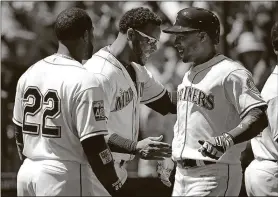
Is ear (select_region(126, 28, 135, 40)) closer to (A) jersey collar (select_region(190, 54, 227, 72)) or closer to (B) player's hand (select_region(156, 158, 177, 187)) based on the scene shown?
(A) jersey collar (select_region(190, 54, 227, 72))

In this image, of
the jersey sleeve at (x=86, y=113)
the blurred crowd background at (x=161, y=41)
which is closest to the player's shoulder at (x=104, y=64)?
the jersey sleeve at (x=86, y=113)

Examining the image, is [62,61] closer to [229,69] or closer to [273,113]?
[229,69]

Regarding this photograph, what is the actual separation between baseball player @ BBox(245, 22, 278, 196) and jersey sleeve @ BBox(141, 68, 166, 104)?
1.00 metres

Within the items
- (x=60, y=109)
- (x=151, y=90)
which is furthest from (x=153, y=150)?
(x=151, y=90)

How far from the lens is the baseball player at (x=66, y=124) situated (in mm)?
4281

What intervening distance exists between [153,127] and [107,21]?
1323mm

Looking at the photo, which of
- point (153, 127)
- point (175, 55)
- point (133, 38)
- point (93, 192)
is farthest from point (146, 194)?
point (93, 192)

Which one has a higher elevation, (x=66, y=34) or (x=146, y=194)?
(x=66, y=34)

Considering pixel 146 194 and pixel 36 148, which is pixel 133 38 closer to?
pixel 36 148

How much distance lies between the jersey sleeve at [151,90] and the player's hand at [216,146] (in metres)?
1.56

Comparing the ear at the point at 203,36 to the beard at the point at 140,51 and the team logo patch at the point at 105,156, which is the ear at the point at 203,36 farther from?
the team logo patch at the point at 105,156

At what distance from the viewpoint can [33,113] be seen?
176 inches

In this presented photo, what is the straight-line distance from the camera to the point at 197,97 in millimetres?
4863

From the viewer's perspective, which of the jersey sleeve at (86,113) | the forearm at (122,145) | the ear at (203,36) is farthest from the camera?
the ear at (203,36)
